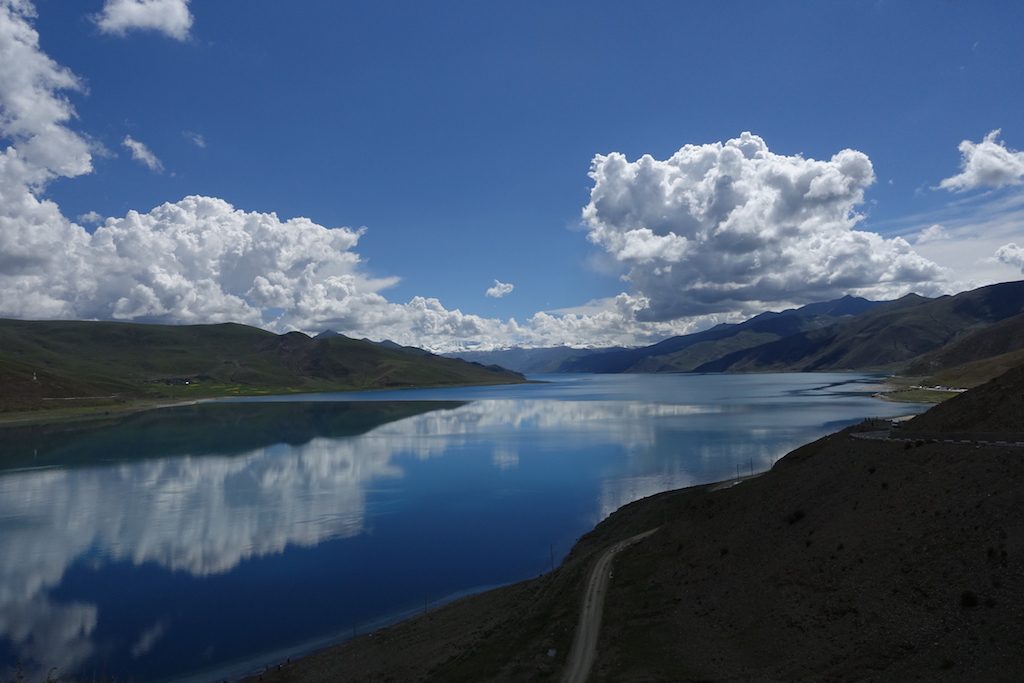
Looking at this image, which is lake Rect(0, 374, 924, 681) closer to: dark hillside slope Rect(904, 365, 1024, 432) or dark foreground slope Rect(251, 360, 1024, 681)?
dark foreground slope Rect(251, 360, 1024, 681)

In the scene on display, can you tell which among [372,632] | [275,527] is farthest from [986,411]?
[275,527]

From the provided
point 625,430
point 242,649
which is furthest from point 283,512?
point 625,430

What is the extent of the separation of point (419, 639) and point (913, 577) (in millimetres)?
27763

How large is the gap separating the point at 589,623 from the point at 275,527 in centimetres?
5078

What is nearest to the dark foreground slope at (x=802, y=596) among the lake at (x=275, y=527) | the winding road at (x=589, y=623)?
the winding road at (x=589, y=623)

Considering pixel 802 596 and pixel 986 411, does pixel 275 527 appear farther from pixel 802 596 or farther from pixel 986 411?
pixel 986 411

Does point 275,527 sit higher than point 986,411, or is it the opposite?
point 986,411

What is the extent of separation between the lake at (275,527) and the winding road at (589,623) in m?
14.7

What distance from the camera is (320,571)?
55.4 metres

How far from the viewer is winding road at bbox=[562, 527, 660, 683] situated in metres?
27.5

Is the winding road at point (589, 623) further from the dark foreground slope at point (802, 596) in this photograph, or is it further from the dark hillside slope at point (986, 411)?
the dark hillside slope at point (986, 411)

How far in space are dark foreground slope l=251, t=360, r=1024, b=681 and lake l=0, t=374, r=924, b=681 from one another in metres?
9.84

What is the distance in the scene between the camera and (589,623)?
3259 centimetres

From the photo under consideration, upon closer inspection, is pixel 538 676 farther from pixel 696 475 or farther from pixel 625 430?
pixel 625 430
